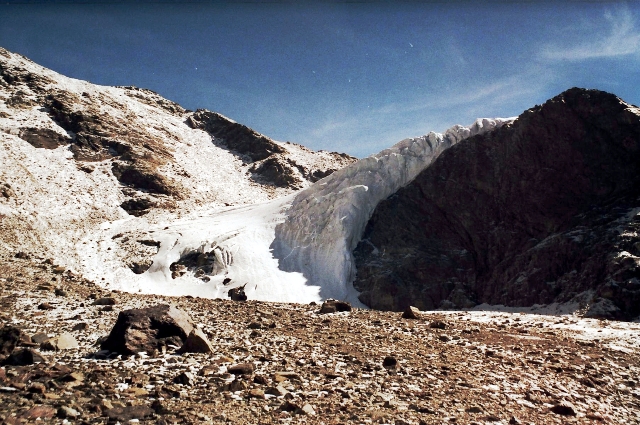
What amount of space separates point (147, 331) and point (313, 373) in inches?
185

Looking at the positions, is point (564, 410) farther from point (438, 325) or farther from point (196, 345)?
point (196, 345)

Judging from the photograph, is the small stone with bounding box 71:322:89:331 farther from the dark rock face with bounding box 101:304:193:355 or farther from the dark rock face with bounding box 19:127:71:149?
the dark rock face with bounding box 19:127:71:149

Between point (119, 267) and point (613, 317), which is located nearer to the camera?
point (613, 317)

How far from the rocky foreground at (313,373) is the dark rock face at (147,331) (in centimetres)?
30

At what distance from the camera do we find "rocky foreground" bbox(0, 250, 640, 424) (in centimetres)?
774

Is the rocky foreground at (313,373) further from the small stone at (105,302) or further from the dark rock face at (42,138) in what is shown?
the dark rock face at (42,138)

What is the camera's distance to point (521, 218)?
37062mm

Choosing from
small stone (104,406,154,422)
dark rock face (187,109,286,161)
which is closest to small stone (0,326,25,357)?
small stone (104,406,154,422)

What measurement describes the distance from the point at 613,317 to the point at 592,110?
788 inches

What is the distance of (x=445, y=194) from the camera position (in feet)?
136

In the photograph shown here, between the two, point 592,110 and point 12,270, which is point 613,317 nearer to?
point 592,110

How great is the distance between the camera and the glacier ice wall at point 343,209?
39.5m

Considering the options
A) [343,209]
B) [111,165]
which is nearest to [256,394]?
[343,209]

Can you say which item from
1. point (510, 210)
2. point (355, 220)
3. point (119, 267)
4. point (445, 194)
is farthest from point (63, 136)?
point (510, 210)
